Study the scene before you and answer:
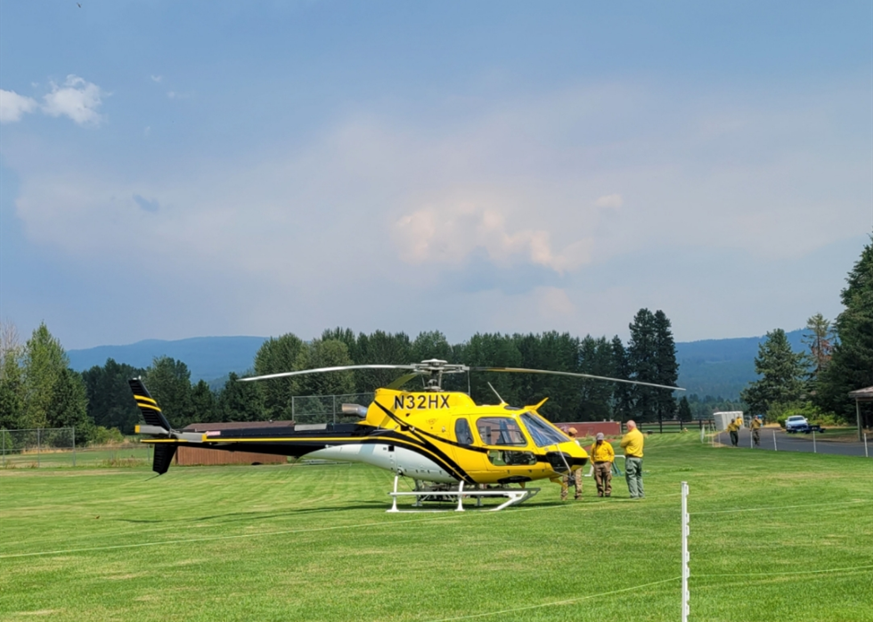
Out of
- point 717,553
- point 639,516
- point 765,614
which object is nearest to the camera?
point 765,614

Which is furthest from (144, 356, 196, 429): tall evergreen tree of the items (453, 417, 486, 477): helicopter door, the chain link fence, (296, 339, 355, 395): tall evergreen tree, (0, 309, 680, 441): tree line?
(453, 417, 486, 477): helicopter door

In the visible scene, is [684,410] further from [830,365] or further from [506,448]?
[506,448]

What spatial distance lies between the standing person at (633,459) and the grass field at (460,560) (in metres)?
0.48

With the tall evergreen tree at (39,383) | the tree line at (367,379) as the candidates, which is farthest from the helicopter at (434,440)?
the tall evergreen tree at (39,383)

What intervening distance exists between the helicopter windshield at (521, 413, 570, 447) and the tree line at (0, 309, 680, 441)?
6225 centimetres

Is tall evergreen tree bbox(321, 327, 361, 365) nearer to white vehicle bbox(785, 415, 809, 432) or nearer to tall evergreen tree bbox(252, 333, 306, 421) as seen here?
tall evergreen tree bbox(252, 333, 306, 421)

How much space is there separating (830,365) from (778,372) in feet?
161

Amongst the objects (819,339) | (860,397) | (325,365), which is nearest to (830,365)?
(860,397)

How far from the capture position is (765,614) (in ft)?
25.7

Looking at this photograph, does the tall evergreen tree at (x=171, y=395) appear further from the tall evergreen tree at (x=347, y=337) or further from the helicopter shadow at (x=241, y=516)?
the helicopter shadow at (x=241, y=516)

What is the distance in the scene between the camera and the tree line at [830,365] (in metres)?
54.9

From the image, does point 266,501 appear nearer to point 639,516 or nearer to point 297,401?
point 639,516

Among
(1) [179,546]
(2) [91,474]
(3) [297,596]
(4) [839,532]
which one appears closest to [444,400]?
(1) [179,546]

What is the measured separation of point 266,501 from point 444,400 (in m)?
7.22
